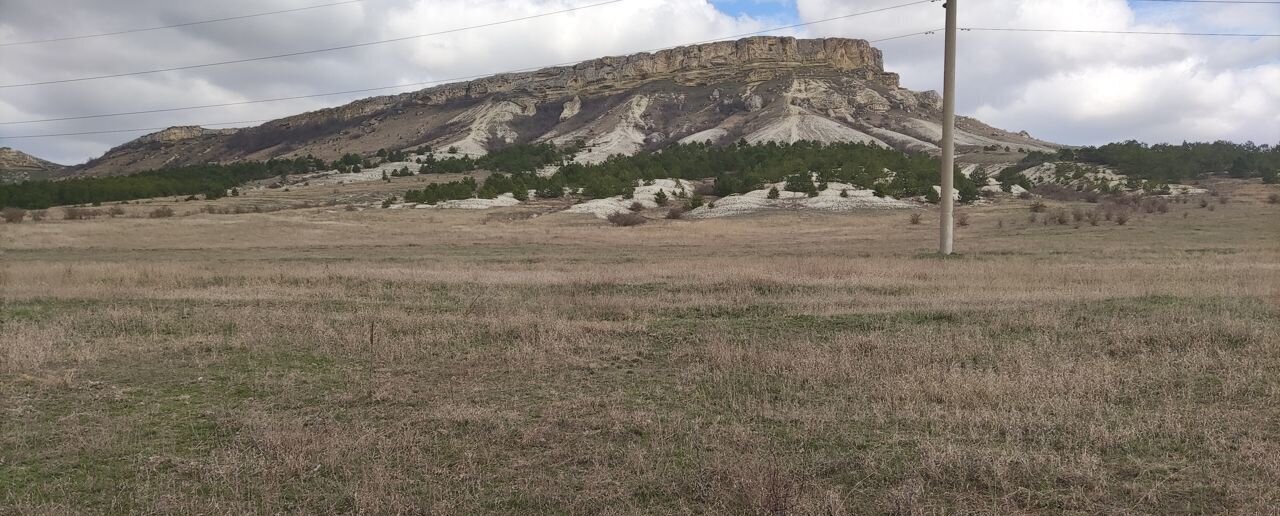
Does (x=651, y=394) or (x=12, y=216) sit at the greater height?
(x=12, y=216)

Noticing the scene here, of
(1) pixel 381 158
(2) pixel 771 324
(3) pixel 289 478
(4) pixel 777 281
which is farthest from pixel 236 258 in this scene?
(1) pixel 381 158

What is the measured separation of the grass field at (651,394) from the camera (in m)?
5.78

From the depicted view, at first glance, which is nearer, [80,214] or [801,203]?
[80,214]

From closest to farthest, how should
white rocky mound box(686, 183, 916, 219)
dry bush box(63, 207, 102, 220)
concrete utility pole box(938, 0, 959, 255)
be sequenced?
1. concrete utility pole box(938, 0, 959, 255)
2. dry bush box(63, 207, 102, 220)
3. white rocky mound box(686, 183, 916, 219)

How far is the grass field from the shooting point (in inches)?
227

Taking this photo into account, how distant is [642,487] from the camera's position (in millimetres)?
5848

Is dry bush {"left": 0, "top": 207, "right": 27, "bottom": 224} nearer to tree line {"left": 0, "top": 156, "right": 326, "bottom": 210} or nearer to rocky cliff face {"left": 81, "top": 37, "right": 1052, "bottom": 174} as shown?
tree line {"left": 0, "top": 156, "right": 326, "bottom": 210}

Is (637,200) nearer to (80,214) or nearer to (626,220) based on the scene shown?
(626,220)

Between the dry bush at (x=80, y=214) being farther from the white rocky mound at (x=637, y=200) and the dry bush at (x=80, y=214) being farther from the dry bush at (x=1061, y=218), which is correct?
the dry bush at (x=1061, y=218)

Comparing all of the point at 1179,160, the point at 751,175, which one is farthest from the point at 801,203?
the point at 1179,160

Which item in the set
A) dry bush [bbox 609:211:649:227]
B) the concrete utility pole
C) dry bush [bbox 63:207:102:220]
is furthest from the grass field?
dry bush [bbox 63:207:102:220]

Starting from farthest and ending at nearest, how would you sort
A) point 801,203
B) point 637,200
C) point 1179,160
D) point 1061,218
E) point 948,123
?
1. point 1179,160
2. point 637,200
3. point 801,203
4. point 1061,218
5. point 948,123

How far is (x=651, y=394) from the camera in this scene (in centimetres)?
884

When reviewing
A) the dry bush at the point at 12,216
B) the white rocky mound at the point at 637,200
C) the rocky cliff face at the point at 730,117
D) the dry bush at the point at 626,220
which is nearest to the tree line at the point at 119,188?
the dry bush at the point at 12,216
